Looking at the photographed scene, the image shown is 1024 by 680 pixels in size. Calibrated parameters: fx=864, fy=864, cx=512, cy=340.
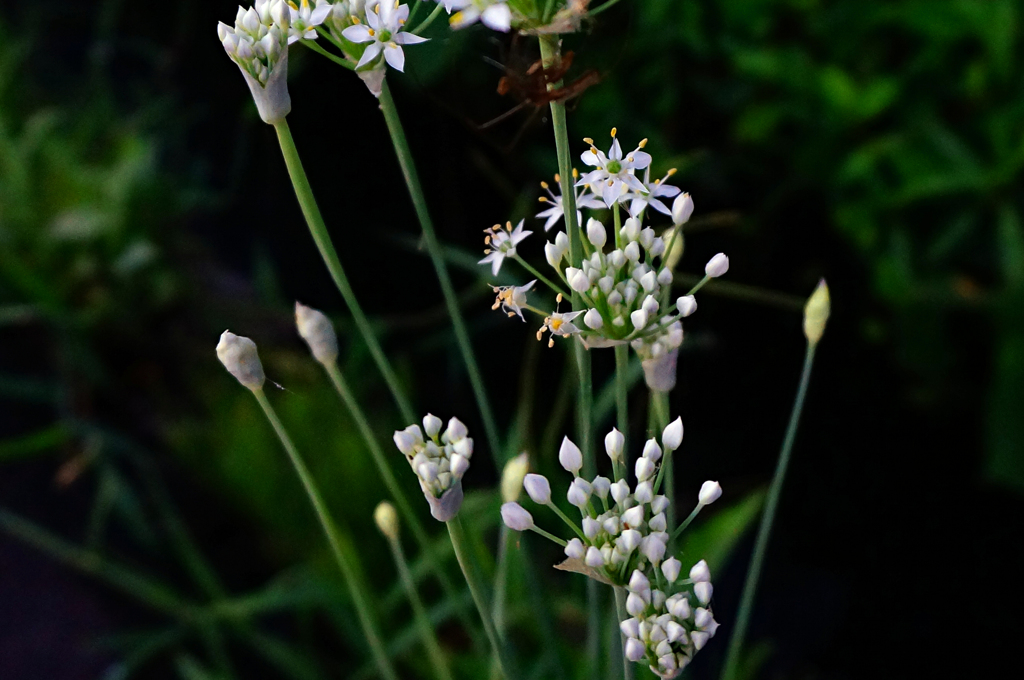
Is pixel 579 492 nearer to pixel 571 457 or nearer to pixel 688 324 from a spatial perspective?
pixel 571 457

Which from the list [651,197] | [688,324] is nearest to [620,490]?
[651,197]

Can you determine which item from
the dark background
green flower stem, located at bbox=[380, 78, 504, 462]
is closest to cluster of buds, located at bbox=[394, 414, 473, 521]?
green flower stem, located at bbox=[380, 78, 504, 462]

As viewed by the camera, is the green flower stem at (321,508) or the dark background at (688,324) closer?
the green flower stem at (321,508)

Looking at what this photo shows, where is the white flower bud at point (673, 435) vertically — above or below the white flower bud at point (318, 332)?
below

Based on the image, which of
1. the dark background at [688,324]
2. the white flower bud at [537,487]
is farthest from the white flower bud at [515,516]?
the dark background at [688,324]

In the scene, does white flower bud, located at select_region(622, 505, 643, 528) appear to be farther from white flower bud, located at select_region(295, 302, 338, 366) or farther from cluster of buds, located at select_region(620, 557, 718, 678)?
white flower bud, located at select_region(295, 302, 338, 366)

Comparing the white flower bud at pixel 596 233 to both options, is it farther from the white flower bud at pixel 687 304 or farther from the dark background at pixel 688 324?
the dark background at pixel 688 324
